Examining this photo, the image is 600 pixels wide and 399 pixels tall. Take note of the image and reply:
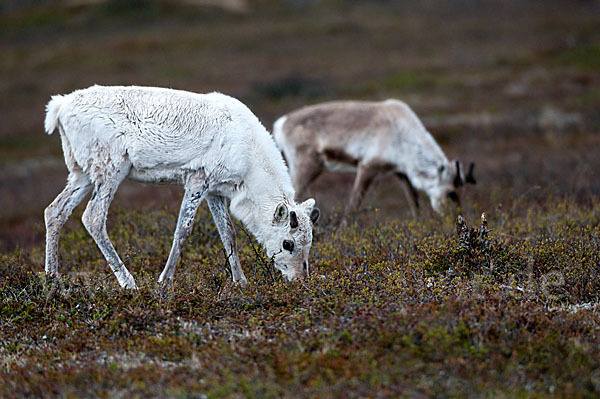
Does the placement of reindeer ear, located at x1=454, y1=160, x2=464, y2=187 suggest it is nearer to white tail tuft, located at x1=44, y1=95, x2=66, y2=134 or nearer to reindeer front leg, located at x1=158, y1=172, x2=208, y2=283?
Result: reindeer front leg, located at x1=158, y1=172, x2=208, y2=283

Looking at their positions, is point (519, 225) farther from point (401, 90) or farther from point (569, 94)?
point (401, 90)

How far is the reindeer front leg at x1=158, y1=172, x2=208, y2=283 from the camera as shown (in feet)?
21.8

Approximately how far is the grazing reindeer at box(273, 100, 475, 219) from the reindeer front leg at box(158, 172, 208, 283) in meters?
4.65

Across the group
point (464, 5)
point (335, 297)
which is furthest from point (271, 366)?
point (464, 5)

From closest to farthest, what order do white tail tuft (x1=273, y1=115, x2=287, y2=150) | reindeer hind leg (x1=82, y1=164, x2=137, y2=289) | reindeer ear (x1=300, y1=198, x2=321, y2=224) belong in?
reindeer hind leg (x1=82, y1=164, x2=137, y2=289) < reindeer ear (x1=300, y1=198, x2=321, y2=224) < white tail tuft (x1=273, y1=115, x2=287, y2=150)

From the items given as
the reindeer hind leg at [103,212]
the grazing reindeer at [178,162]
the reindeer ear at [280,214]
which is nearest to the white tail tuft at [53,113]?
the grazing reindeer at [178,162]

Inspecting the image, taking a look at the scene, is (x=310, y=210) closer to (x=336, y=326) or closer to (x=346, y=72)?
(x=336, y=326)

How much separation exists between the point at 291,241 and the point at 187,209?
1140 mm

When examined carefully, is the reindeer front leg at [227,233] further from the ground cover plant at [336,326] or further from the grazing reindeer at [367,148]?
the grazing reindeer at [367,148]

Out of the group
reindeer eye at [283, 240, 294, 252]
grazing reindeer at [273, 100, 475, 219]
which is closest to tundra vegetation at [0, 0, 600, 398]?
reindeer eye at [283, 240, 294, 252]

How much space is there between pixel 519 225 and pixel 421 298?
10.5ft

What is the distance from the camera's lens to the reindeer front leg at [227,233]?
6953mm

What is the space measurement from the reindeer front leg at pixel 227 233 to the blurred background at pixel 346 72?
2.53 metres

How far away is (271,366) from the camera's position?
4594mm
